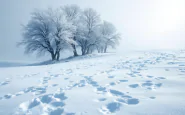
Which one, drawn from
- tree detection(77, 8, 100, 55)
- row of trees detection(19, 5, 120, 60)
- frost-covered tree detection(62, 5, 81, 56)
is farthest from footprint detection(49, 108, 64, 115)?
tree detection(77, 8, 100, 55)

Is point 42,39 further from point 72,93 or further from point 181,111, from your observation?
point 181,111

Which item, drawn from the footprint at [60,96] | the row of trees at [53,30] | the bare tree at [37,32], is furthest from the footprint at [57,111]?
the bare tree at [37,32]

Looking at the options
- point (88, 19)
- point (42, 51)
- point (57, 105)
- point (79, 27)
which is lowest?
point (57, 105)

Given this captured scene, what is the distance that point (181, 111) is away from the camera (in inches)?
97.8

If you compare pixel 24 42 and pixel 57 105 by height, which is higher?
pixel 24 42

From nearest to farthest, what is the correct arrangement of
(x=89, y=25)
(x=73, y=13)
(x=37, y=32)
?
1. (x=37, y=32)
2. (x=73, y=13)
3. (x=89, y=25)

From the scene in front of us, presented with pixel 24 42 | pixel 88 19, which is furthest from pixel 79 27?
pixel 24 42

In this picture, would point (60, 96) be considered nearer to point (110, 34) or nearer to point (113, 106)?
point (113, 106)

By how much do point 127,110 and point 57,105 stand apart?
1.79m

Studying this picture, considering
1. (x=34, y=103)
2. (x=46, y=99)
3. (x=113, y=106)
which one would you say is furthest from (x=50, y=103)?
(x=113, y=106)

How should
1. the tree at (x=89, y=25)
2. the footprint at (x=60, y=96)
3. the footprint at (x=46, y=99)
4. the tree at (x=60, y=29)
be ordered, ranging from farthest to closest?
the tree at (x=89, y=25), the tree at (x=60, y=29), the footprint at (x=60, y=96), the footprint at (x=46, y=99)

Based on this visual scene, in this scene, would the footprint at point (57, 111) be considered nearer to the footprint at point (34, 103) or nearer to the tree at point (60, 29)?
the footprint at point (34, 103)

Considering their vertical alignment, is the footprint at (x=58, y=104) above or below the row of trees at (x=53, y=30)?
below

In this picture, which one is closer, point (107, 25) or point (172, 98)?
point (172, 98)
